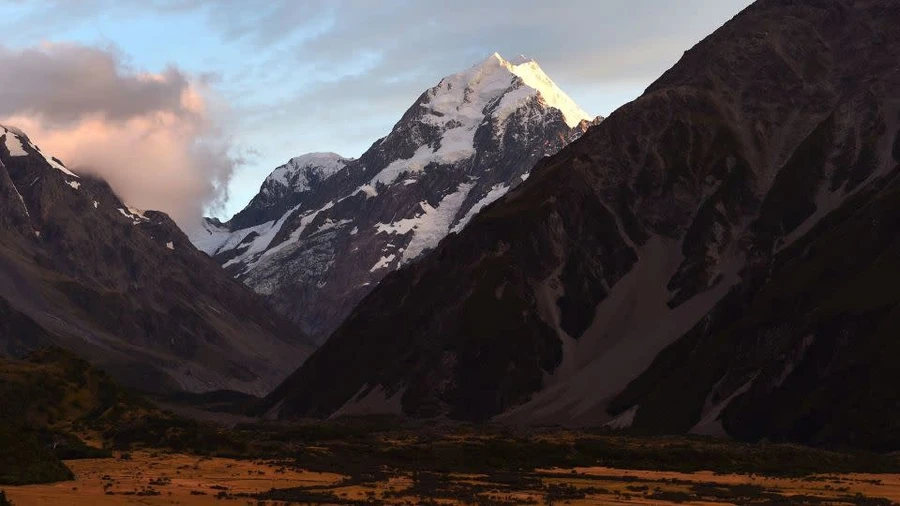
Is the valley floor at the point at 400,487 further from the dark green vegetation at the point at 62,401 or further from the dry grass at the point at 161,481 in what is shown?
the dark green vegetation at the point at 62,401

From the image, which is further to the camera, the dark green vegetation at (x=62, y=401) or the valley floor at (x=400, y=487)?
the dark green vegetation at (x=62, y=401)

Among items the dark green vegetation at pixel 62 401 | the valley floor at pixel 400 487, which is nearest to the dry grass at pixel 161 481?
the valley floor at pixel 400 487

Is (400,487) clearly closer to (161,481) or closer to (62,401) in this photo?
(161,481)

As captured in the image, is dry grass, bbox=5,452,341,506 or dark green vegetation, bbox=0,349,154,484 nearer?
dry grass, bbox=5,452,341,506

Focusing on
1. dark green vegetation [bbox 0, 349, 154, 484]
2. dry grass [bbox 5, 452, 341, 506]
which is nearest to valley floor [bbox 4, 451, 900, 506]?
dry grass [bbox 5, 452, 341, 506]

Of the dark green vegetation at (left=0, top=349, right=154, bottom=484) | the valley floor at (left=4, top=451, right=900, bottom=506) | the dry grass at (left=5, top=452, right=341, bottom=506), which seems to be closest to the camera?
the dry grass at (left=5, top=452, right=341, bottom=506)

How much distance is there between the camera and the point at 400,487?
129375 mm

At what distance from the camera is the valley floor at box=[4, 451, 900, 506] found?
107938mm

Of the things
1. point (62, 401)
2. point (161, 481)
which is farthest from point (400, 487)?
point (62, 401)

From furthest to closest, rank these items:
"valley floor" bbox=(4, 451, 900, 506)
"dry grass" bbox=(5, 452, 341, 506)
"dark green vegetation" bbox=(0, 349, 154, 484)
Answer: "dark green vegetation" bbox=(0, 349, 154, 484) < "valley floor" bbox=(4, 451, 900, 506) < "dry grass" bbox=(5, 452, 341, 506)

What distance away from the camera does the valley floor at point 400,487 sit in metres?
108

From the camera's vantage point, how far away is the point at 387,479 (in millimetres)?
139750

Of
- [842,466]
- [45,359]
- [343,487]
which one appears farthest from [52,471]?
[842,466]

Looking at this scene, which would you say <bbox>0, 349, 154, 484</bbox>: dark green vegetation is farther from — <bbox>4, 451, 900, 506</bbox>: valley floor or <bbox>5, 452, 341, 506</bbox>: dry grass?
<bbox>5, 452, 341, 506</bbox>: dry grass
